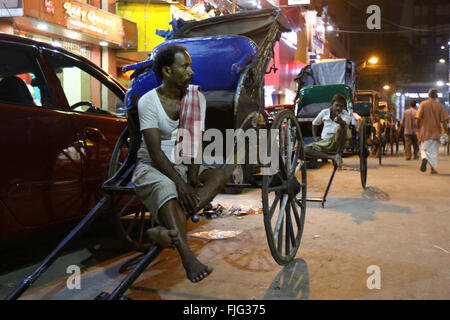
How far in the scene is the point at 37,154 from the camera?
129 inches

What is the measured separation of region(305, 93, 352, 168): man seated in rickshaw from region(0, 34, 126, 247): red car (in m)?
3.33

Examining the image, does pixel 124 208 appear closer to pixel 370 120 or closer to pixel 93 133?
pixel 93 133

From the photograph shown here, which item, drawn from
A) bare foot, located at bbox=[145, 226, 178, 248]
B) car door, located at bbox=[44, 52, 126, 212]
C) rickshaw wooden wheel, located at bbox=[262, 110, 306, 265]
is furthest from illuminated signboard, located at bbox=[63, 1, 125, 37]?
bare foot, located at bbox=[145, 226, 178, 248]

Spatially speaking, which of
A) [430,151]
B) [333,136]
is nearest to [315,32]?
[430,151]

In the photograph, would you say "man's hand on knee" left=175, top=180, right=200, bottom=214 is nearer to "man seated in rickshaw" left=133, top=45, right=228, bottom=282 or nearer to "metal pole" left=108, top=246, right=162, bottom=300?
"man seated in rickshaw" left=133, top=45, right=228, bottom=282

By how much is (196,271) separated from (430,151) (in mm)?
9725

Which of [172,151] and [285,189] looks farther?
[285,189]

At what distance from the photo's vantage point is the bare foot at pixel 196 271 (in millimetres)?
2389

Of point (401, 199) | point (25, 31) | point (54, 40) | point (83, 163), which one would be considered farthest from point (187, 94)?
point (54, 40)

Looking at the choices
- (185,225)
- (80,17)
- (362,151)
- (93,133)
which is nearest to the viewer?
(185,225)

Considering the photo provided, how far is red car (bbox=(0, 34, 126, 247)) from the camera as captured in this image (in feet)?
10.2
